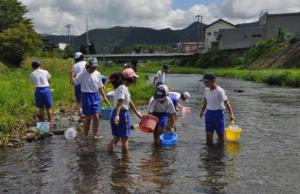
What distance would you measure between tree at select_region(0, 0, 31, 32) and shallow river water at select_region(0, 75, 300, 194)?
181ft

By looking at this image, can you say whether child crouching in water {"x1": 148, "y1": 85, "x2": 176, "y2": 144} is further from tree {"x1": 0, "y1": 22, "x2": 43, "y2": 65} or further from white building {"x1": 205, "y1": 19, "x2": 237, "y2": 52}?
white building {"x1": 205, "y1": 19, "x2": 237, "y2": 52}

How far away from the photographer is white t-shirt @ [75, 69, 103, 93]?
12741 mm

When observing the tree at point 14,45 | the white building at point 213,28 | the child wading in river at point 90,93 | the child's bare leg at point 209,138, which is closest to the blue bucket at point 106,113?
the child wading in river at point 90,93

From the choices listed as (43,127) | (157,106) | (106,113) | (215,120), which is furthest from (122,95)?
(106,113)

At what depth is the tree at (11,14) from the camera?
65500mm

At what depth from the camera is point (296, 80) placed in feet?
133

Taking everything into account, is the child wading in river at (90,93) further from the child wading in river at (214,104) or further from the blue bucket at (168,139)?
the child wading in river at (214,104)

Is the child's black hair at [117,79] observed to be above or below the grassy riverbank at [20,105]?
above

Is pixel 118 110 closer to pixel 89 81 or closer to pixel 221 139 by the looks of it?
pixel 89 81

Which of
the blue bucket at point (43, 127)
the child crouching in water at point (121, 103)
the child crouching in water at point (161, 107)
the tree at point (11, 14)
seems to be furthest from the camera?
the tree at point (11, 14)

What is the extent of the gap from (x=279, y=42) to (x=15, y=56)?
48.8m

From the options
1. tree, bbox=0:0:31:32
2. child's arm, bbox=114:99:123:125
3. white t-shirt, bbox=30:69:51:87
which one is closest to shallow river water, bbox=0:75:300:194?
child's arm, bbox=114:99:123:125

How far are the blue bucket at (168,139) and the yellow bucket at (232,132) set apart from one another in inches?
Result: 56.5

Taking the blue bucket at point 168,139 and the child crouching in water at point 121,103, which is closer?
the child crouching in water at point 121,103
